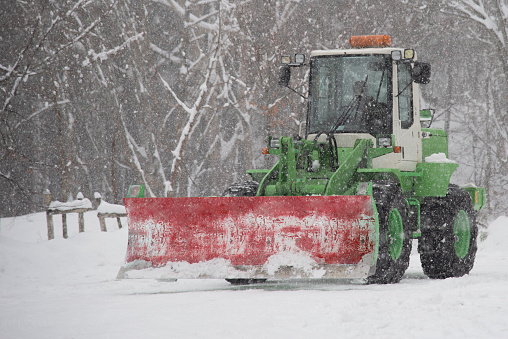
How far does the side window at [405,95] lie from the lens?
8.94 metres

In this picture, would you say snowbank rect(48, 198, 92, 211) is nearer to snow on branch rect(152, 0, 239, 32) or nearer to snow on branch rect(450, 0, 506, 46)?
snow on branch rect(152, 0, 239, 32)

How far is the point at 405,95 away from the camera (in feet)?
29.6

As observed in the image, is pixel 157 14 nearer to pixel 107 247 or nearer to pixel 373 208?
pixel 107 247

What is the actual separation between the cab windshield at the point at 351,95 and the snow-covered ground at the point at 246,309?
6.66 feet

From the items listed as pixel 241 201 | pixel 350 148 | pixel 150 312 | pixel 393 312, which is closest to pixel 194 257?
pixel 241 201

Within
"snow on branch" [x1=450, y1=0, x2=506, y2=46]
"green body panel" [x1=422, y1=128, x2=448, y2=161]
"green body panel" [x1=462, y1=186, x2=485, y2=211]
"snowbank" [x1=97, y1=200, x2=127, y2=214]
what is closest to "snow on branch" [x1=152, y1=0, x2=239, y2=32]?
"snow on branch" [x1=450, y1=0, x2=506, y2=46]

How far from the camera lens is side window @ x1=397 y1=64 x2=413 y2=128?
8938mm

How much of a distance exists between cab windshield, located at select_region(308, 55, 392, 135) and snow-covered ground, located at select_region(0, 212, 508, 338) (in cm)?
203

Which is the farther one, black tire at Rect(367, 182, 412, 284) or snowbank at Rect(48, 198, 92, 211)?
snowbank at Rect(48, 198, 92, 211)

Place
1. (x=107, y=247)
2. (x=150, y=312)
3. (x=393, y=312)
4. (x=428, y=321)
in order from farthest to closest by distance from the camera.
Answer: (x=107, y=247)
(x=150, y=312)
(x=393, y=312)
(x=428, y=321)

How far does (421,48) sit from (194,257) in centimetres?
2046

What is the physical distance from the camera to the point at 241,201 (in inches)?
305

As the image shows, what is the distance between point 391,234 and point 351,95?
75.2 inches

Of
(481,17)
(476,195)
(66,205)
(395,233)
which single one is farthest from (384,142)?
(481,17)
